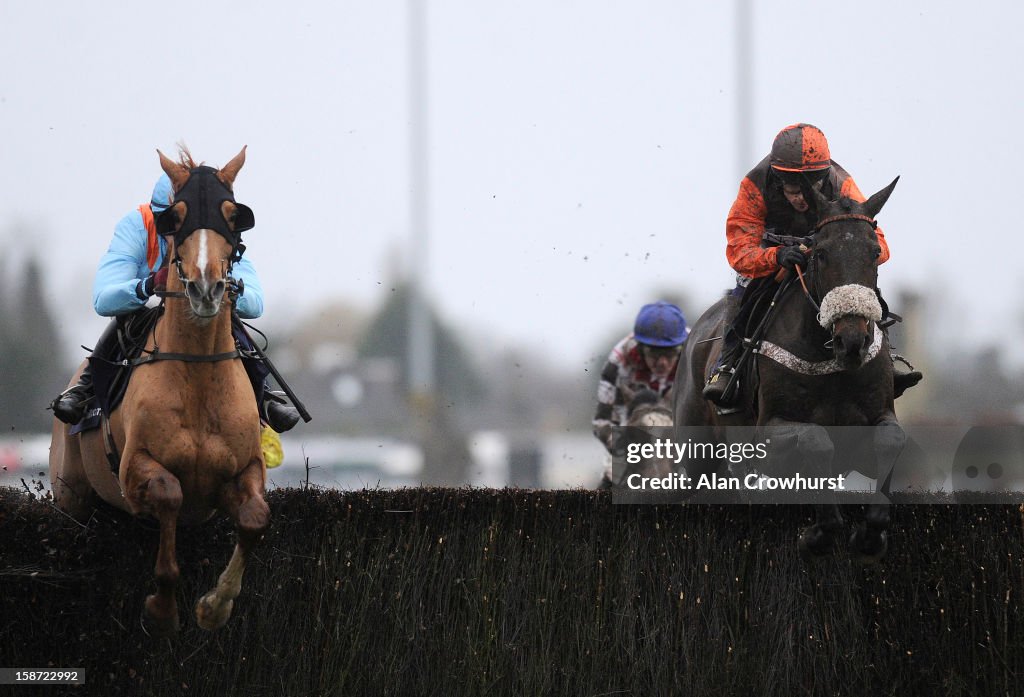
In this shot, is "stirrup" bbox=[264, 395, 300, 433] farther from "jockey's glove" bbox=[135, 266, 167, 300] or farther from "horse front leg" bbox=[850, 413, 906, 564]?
"horse front leg" bbox=[850, 413, 906, 564]

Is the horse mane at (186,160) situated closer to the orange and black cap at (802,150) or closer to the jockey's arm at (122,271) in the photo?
the jockey's arm at (122,271)

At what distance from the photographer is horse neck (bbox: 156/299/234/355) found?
20.8ft

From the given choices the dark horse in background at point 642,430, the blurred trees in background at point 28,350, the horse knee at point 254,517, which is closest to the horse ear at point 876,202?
the dark horse in background at point 642,430

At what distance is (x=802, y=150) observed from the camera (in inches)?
309

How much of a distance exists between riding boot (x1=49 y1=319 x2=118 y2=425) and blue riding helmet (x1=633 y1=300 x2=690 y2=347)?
4.40 metres

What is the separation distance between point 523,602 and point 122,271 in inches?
107

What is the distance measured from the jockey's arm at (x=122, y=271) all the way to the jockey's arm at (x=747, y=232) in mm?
3376

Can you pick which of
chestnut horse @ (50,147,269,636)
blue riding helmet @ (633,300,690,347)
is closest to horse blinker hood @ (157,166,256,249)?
chestnut horse @ (50,147,269,636)

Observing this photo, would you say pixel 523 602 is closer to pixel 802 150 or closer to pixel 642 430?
pixel 642 430

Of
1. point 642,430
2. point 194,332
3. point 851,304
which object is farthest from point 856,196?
point 194,332

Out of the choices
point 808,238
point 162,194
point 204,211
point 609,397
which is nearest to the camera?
point 204,211

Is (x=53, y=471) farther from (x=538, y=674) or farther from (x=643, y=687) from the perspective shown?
(x=643, y=687)

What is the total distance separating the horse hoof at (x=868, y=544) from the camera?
7023 millimetres

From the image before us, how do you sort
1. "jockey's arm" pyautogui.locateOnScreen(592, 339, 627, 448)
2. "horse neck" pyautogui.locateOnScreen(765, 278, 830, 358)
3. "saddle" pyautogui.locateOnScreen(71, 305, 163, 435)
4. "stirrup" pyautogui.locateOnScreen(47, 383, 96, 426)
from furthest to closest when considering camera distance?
"jockey's arm" pyautogui.locateOnScreen(592, 339, 627, 448)
"horse neck" pyautogui.locateOnScreen(765, 278, 830, 358)
"stirrup" pyautogui.locateOnScreen(47, 383, 96, 426)
"saddle" pyautogui.locateOnScreen(71, 305, 163, 435)
